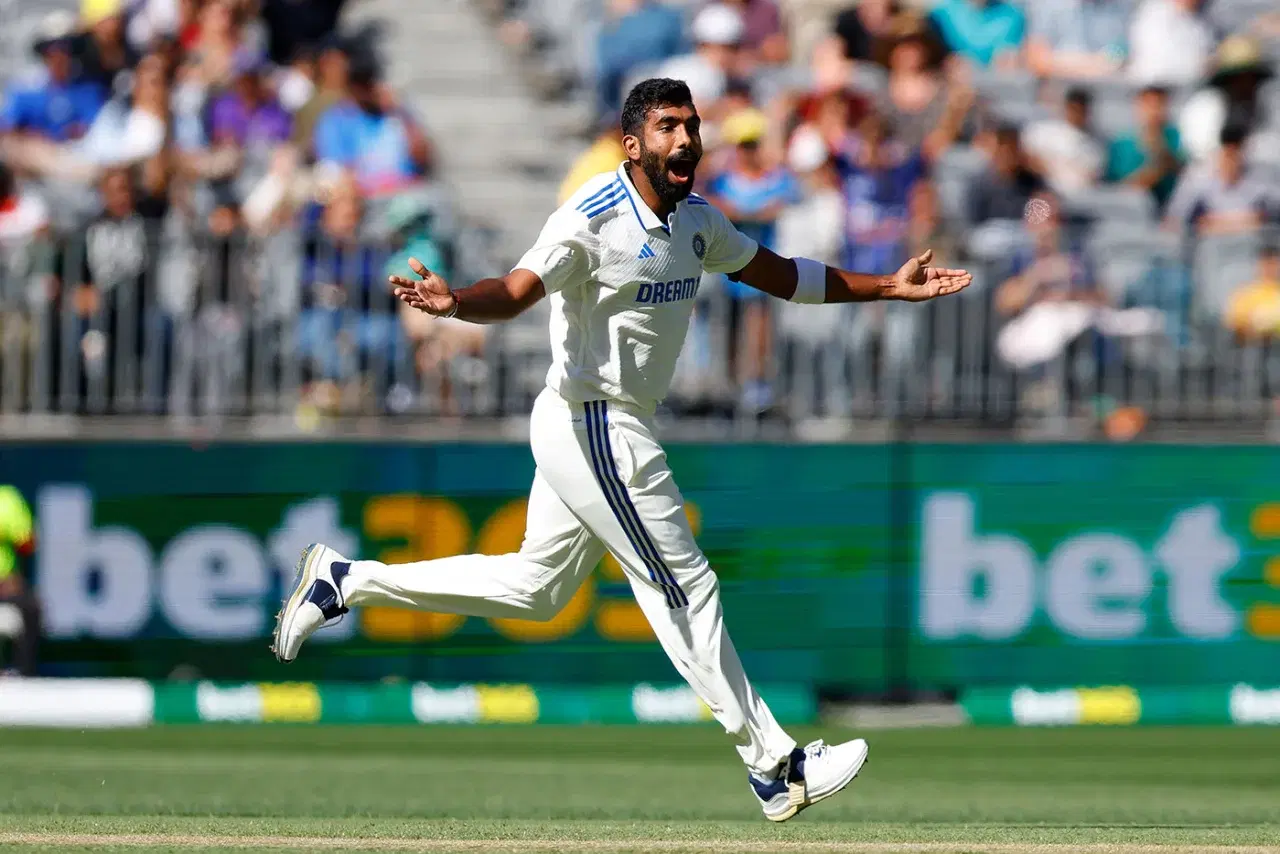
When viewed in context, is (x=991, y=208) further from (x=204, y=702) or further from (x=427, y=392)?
(x=204, y=702)

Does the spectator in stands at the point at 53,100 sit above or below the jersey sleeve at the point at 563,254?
above

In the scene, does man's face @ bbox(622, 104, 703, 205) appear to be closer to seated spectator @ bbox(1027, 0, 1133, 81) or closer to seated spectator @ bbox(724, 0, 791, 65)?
seated spectator @ bbox(724, 0, 791, 65)

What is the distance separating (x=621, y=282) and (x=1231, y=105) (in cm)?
1008

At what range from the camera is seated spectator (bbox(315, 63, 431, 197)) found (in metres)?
14.2

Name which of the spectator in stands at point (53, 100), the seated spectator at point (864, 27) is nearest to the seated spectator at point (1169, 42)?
the seated spectator at point (864, 27)

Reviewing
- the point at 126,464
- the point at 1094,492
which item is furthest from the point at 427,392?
the point at 1094,492

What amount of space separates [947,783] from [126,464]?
17.5 feet

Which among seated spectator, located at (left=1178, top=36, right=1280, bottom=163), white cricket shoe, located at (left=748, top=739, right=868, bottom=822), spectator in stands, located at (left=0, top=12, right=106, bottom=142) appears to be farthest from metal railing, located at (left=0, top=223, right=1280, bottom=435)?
white cricket shoe, located at (left=748, top=739, right=868, bottom=822)

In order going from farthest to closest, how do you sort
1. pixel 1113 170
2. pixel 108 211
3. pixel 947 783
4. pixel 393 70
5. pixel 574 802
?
pixel 393 70
pixel 1113 170
pixel 108 211
pixel 947 783
pixel 574 802

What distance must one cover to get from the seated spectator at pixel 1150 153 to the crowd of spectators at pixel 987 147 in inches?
0.6

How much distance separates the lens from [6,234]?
13.3 metres

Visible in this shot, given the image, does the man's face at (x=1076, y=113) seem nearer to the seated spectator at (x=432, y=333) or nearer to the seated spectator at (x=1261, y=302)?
the seated spectator at (x=1261, y=302)

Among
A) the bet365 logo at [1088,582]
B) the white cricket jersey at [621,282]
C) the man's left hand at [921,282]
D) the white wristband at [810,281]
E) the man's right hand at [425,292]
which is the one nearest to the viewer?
the man's right hand at [425,292]

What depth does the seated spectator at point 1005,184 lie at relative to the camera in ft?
45.4
